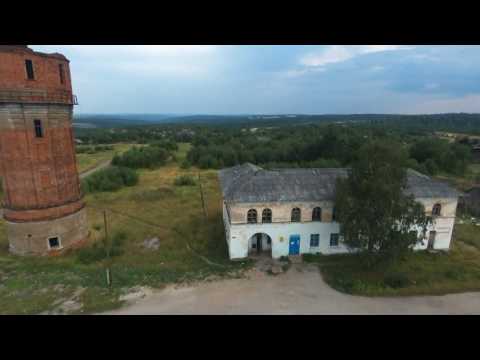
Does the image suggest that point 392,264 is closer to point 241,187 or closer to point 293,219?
point 293,219

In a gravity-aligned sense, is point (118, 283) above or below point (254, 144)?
below

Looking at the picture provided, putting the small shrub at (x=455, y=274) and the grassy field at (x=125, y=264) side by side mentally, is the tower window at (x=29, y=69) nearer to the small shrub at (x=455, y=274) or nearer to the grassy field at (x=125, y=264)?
the grassy field at (x=125, y=264)

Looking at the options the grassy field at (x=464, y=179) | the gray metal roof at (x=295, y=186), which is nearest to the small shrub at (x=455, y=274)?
the gray metal roof at (x=295, y=186)

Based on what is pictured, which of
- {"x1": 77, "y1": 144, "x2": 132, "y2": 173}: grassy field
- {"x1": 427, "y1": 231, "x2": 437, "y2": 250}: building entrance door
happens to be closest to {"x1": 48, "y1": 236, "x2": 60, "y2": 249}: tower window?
{"x1": 427, "y1": 231, "x2": 437, "y2": 250}: building entrance door

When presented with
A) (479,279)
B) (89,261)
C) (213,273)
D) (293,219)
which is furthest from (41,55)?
(479,279)

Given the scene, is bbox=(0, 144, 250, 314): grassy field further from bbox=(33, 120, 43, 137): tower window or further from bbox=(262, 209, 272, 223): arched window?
bbox=(33, 120, 43, 137): tower window

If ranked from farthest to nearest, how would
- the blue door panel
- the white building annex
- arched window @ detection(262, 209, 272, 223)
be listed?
1. the blue door panel
2. arched window @ detection(262, 209, 272, 223)
3. the white building annex

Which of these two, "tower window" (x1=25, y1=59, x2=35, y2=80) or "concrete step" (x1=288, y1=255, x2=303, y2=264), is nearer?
"tower window" (x1=25, y1=59, x2=35, y2=80)
